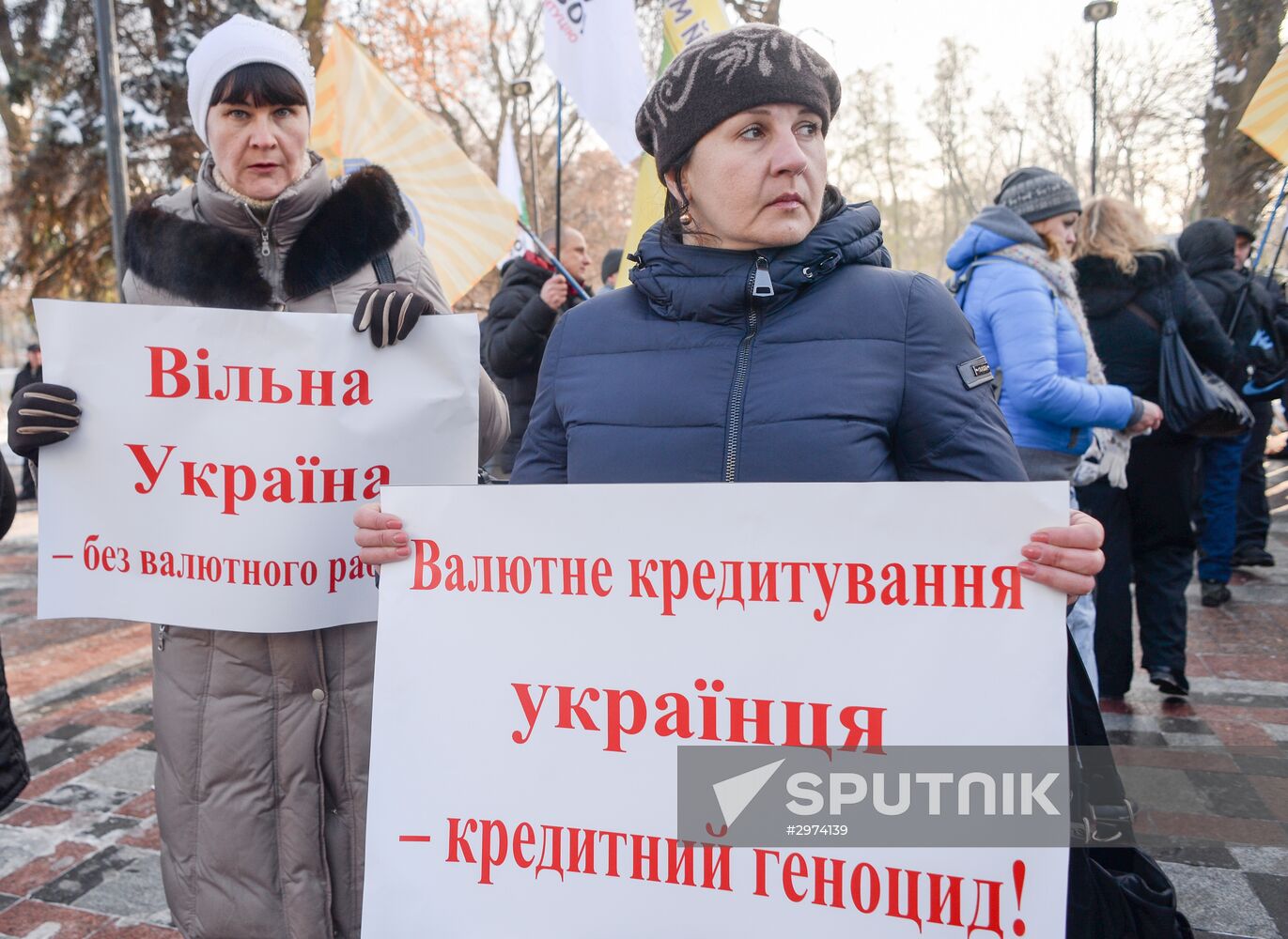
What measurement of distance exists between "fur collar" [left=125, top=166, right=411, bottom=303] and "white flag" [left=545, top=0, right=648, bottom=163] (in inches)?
118

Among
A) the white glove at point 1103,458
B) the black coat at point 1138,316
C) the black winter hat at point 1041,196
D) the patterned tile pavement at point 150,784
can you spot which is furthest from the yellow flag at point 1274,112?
the patterned tile pavement at point 150,784

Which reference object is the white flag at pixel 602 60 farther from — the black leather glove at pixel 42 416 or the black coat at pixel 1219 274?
the black leather glove at pixel 42 416

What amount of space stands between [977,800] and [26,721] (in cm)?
448

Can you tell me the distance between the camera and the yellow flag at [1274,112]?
4387 millimetres

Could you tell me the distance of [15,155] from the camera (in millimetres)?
14406

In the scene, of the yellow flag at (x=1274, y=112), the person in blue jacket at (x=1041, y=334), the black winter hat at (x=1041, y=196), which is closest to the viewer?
the person in blue jacket at (x=1041, y=334)

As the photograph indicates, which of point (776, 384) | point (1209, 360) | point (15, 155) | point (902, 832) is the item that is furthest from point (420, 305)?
point (15, 155)

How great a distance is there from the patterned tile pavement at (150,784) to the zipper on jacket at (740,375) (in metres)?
2.16

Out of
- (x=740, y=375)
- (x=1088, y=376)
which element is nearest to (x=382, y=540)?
(x=740, y=375)

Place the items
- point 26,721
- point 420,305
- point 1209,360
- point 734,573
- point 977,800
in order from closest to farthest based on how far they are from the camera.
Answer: point 977,800, point 734,573, point 420,305, point 1209,360, point 26,721

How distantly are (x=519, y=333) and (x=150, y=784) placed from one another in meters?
2.56

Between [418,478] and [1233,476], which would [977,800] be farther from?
[1233,476]

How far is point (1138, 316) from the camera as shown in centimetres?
396

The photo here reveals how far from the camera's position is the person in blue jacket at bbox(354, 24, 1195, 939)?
54.4 inches
